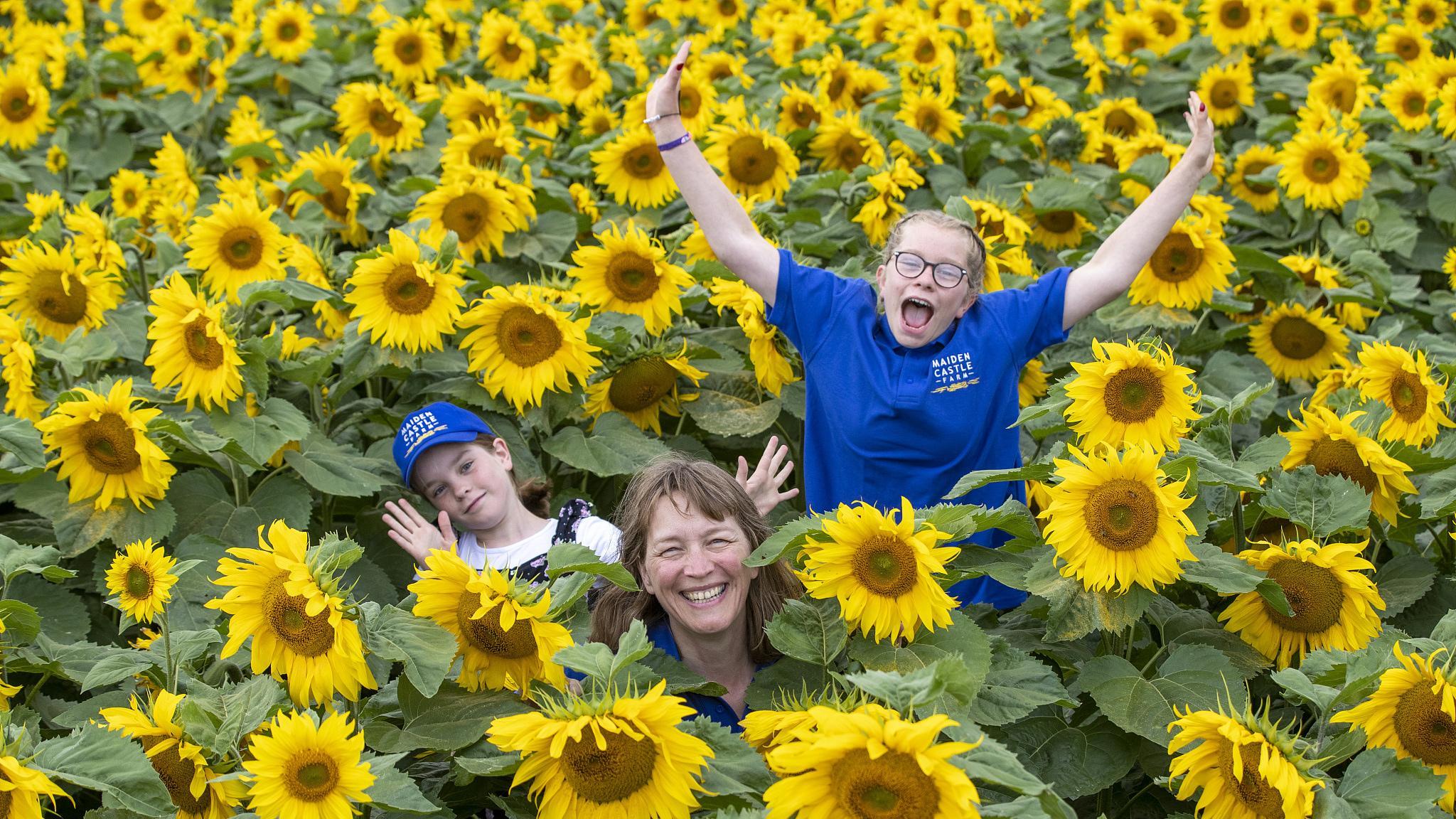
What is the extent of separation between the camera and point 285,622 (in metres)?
2.55

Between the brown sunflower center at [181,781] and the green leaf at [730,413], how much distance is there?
74.7 inches

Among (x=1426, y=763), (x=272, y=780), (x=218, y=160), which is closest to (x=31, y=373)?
(x=272, y=780)

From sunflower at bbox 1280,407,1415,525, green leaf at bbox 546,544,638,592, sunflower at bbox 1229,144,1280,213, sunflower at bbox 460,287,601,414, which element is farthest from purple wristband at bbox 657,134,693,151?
sunflower at bbox 1229,144,1280,213

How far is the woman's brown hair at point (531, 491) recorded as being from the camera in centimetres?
391

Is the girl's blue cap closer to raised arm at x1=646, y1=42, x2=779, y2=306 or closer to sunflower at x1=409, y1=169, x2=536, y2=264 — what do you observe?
raised arm at x1=646, y1=42, x2=779, y2=306

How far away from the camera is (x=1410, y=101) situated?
227 inches

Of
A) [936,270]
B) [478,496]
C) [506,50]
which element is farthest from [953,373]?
[506,50]

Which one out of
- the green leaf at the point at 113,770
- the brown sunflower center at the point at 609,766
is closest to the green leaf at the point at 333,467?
the green leaf at the point at 113,770

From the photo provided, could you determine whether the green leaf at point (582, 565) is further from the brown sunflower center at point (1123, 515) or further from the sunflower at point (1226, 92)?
the sunflower at point (1226, 92)

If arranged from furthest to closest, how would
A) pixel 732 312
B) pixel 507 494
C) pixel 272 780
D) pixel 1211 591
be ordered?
pixel 732 312 < pixel 507 494 < pixel 1211 591 < pixel 272 780

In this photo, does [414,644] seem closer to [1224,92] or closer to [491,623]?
[491,623]

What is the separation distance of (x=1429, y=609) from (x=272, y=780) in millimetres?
2528

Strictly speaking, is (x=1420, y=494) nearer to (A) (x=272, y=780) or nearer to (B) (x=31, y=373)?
(A) (x=272, y=780)

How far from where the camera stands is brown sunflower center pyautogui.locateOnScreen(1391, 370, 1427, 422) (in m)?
3.53
